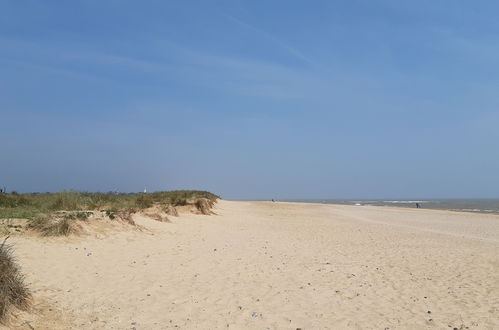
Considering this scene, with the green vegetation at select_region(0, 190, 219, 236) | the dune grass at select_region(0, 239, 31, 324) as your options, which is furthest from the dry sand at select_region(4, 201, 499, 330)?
the green vegetation at select_region(0, 190, 219, 236)

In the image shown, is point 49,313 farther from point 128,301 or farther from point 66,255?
point 66,255

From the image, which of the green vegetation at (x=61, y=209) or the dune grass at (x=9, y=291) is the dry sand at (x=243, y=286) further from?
the green vegetation at (x=61, y=209)

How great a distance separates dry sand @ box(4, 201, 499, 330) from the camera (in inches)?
264

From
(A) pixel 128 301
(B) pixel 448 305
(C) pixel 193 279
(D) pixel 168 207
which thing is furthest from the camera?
(D) pixel 168 207

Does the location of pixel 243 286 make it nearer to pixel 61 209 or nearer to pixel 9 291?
pixel 9 291

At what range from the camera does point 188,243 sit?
538 inches

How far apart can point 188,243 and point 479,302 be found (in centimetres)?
833

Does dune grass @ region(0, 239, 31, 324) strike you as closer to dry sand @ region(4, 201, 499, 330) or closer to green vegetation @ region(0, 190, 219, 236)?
dry sand @ region(4, 201, 499, 330)

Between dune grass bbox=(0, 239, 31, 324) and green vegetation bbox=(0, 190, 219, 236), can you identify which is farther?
green vegetation bbox=(0, 190, 219, 236)

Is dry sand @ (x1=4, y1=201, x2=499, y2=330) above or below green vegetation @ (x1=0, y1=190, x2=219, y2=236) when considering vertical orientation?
below

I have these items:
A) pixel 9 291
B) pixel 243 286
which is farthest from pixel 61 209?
pixel 9 291

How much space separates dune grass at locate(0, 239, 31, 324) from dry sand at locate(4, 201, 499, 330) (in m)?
0.24

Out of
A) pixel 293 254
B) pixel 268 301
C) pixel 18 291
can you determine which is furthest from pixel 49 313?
pixel 293 254

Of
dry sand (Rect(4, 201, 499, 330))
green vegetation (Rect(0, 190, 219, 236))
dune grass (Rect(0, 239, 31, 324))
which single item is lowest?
dry sand (Rect(4, 201, 499, 330))
